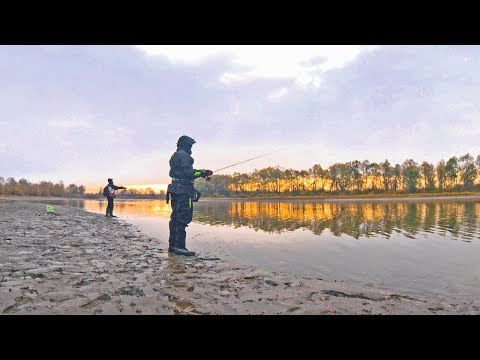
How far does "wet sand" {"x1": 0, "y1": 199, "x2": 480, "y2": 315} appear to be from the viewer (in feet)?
15.8

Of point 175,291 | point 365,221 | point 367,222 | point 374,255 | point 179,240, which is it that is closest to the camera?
point 175,291

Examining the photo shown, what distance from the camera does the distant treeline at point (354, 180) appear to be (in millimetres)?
111562

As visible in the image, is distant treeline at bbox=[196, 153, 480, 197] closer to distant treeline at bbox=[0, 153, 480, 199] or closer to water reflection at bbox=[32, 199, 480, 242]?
distant treeline at bbox=[0, 153, 480, 199]

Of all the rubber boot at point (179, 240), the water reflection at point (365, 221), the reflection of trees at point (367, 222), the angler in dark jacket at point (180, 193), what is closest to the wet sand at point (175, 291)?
the rubber boot at point (179, 240)

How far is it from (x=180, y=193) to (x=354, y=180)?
449 ft

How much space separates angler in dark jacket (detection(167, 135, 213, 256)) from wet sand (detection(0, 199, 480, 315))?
5.04 ft

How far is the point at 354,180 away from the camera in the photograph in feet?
441

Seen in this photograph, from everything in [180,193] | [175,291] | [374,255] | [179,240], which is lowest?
[374,255]

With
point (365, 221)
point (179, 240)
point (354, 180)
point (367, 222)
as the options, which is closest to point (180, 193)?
point (179, 240)

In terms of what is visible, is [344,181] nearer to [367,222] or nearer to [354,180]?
[354,180]

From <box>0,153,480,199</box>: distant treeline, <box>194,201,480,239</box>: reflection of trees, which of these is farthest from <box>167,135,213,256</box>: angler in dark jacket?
<box>0,153,480,199</box>: distant treeline

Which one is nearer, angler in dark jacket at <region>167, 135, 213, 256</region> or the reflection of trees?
angler in dark jacket at <region>167, 135, 213, 256</region>
